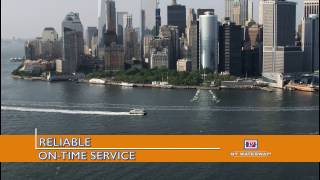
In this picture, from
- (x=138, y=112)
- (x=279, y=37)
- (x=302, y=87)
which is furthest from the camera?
(x=279, y=37)

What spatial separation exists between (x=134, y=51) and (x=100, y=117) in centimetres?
Answer: 914

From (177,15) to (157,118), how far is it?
995cm

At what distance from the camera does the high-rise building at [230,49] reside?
12.3 metres

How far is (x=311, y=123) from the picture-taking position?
19.8 ft

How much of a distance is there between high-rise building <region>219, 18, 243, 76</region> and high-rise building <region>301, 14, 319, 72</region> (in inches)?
57.8

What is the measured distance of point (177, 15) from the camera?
15992 millimetres

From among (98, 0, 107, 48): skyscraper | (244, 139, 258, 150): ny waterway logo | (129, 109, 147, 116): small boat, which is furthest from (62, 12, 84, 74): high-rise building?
(244, 139, 258, 150): ny waterway logo

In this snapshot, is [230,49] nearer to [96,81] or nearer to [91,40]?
[96,81]

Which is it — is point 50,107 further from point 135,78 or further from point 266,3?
point 266,3

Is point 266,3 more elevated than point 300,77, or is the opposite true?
point 266,3

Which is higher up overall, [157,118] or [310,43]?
[310,43]

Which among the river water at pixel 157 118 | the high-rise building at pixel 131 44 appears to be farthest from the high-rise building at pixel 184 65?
the river water at pixel 157 118

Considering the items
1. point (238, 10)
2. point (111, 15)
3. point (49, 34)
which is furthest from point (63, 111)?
point (49, 34)

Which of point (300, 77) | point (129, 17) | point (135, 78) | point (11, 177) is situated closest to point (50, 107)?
point (11, 177)
